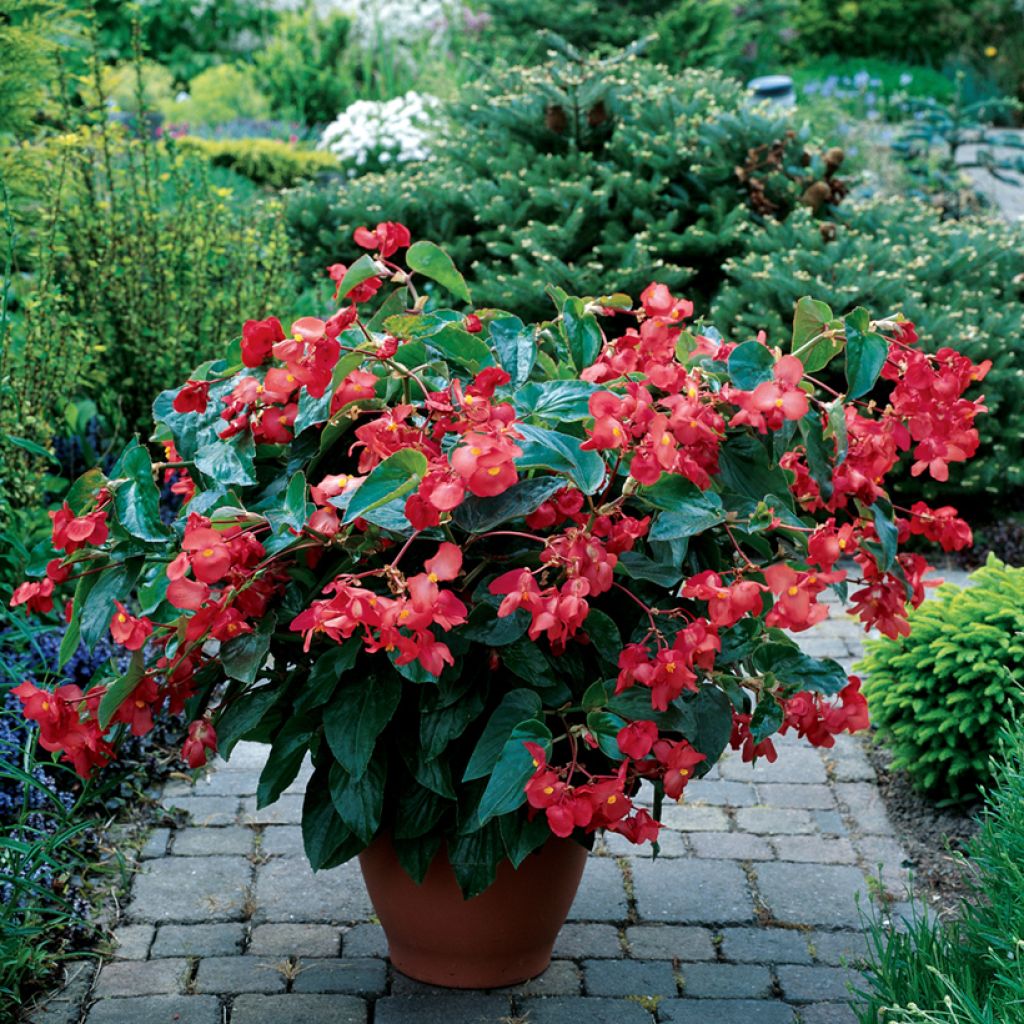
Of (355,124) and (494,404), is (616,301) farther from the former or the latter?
(355,124)

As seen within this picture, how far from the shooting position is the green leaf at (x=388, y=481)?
1837 mm

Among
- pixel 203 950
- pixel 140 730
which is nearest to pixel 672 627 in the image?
pixel 140 730

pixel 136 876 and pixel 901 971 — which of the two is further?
pixel 136 876

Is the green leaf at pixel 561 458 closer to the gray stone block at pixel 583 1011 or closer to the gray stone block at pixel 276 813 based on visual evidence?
the gray stone block at pixel 583 1011

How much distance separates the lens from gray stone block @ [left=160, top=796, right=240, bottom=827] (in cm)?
316

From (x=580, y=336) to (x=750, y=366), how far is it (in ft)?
1.11

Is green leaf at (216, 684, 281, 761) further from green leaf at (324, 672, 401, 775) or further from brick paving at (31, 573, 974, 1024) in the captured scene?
brick paving at (31, 573, 974, 1024)

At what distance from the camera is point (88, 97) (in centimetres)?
500

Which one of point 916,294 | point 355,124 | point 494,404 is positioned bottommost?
point 355,124

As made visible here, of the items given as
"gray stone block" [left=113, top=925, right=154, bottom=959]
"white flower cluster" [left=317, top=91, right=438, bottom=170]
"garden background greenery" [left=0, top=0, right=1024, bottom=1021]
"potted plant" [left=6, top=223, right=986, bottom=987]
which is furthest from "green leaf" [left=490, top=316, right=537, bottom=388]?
"white flower cluster" [left=317, top=91, right=438, bottom=170]

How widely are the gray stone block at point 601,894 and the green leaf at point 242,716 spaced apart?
885 mm

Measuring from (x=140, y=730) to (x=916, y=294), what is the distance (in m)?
3.66

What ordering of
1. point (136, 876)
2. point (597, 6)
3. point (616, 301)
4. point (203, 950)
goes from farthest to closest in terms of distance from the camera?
point (597, 6) < point (136, 876) < point (203, 950) < point (616, 301)

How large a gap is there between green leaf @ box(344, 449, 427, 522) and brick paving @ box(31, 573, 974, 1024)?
105 centimetres
